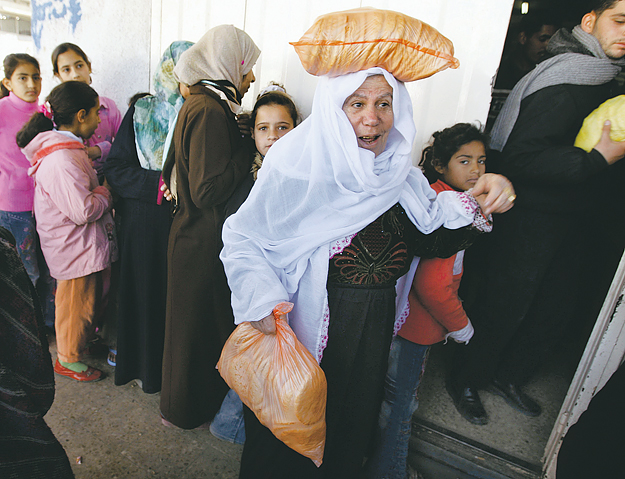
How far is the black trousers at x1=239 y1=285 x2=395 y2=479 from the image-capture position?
1.45m

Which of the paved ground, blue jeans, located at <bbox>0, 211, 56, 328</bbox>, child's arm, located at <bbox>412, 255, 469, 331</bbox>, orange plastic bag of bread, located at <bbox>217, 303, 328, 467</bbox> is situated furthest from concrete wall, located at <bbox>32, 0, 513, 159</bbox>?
the paved ground

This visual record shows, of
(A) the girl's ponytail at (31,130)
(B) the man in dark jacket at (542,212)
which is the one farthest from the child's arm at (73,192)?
(B) the man in dark jacket at (542,212)

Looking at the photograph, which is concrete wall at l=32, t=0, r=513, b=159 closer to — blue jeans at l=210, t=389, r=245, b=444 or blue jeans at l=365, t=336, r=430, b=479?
blue jeans at l=365, t=336, r=430, b=479

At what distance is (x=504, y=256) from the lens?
2.12m

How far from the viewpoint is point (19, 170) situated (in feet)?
9.16

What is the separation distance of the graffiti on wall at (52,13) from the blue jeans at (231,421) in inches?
142

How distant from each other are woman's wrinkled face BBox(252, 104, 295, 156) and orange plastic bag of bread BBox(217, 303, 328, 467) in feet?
3.37

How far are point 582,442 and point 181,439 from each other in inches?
81.2

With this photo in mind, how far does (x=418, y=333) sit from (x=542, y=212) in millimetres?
976

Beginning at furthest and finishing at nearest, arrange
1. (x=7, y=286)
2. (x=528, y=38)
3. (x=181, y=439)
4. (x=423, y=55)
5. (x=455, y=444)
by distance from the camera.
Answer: (x=528, y=38), (x=181, y=439), (x=455, y=444), (x=423, y=55), (x=7, y=286)

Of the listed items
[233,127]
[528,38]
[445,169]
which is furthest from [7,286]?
[528,38]

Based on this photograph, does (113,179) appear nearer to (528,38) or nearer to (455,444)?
(455,444)

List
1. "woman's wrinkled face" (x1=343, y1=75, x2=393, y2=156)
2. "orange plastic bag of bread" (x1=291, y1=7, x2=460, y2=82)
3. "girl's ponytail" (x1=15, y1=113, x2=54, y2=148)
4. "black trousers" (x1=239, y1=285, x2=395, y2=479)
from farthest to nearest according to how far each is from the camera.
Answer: "girl's ponytail" (x1=15, y1=113, x2=54, y2=148)
"black trousers" (x1=239, y1=285, x2=395, y2=479)
"woman's wrinkled face" (x1=343, y1=75, x2=393, y2=156)
"orange plastic bag of bread" (x1=291, y1=7, x2=460, y2=82)

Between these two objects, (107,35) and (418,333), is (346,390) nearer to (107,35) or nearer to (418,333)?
(418,333)
